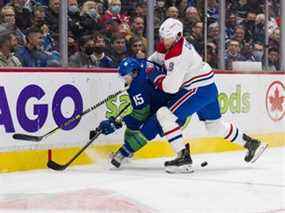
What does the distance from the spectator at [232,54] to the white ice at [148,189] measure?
6.86ft

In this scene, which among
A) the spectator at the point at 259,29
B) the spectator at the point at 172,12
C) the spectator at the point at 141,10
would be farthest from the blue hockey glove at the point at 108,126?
the spectator at the point at 259,29

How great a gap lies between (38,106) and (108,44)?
1302 mm

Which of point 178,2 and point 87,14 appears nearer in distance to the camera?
point 87,14

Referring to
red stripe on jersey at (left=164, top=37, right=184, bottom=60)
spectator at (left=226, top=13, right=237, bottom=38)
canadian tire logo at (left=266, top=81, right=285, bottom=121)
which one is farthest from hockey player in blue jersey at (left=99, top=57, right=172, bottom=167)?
canadian tire logo at (left=266, top=81, right=285, bottom=121)

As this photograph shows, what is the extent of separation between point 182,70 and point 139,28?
1.67m

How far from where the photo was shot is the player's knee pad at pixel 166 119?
19.6 feet

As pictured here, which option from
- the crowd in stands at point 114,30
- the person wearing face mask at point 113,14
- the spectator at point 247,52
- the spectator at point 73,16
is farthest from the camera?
the spectator at point 247,52

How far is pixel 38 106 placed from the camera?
610 cm

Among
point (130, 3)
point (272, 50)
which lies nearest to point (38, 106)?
point (130, 3)

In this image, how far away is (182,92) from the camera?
620 cm

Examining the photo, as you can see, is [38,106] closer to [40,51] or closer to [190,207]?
[40,51]

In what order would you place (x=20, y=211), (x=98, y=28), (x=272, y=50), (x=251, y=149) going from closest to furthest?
1. (x=20, y=211)
2. (x=251, y=149)
3. (x=98, y=28)
4. (x=272, y=50)

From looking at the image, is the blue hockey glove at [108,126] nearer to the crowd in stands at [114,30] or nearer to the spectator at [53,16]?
the crowd in stands at [114,30]

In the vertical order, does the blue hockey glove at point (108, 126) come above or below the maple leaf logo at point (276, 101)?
above
